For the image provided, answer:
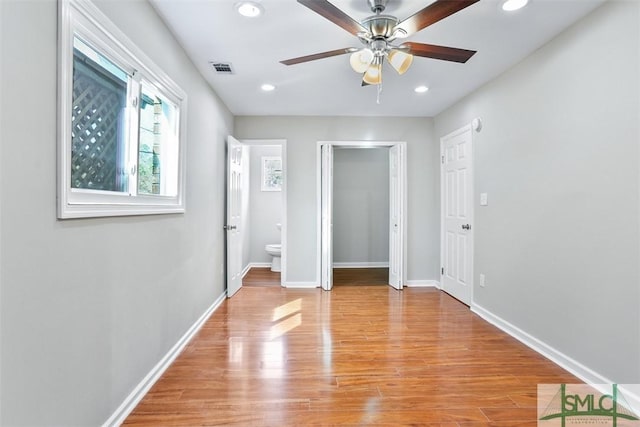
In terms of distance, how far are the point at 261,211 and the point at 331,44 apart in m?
4.08

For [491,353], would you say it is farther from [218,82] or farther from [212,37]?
[218,82]

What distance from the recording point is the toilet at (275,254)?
5.60 meters

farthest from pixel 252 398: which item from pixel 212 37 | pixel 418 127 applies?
pixel 418 127

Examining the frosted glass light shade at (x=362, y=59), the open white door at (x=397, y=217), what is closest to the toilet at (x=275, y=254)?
the open white door at (x=397, y=217)

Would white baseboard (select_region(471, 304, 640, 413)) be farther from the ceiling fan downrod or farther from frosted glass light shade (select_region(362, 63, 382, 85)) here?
the ceiling fan downrod

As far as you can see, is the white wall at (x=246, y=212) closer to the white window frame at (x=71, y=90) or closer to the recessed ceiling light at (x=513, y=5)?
the white window frame at (x=71, y=90)

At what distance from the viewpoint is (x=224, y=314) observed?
3.56 meters

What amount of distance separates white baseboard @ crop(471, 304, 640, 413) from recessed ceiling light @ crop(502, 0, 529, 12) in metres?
2.45

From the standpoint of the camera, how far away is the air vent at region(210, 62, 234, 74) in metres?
3.05

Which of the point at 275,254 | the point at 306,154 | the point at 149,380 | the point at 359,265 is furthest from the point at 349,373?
the point at 359,265

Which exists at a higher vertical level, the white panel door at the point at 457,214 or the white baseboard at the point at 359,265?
the white panel door at the point at 457,214

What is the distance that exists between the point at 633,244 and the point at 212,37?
3.17m

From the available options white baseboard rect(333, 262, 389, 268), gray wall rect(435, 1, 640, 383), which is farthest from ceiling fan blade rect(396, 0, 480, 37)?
white baseboard rect(333, 262, 389, 268)

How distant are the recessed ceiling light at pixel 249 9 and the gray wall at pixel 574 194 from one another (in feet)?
7.36
